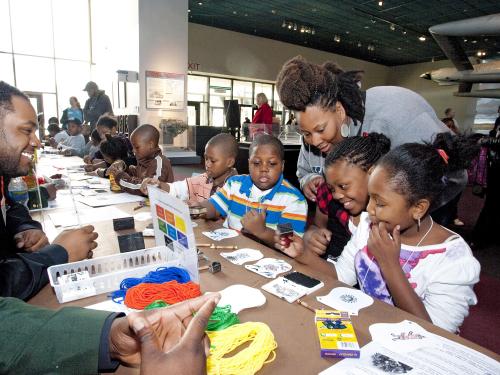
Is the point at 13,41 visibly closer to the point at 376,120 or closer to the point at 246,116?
the point at 246,116

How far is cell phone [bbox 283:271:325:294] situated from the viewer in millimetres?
1144

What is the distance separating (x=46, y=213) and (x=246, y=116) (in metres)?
13.0

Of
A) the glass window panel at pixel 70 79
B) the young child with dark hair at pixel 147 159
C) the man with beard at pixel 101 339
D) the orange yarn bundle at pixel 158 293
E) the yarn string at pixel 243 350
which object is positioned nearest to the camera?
the man with beard at pixel 101 339

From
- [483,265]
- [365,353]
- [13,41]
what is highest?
[13,41]

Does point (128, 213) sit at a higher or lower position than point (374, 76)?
lower

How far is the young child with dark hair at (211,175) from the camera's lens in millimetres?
2467

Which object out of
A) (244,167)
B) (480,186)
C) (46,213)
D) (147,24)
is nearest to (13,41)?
(147,24)

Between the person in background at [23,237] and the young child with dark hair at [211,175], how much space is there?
3.30 ft

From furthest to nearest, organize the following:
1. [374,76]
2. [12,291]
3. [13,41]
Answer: [374,76] < [13,41] < [12,291]

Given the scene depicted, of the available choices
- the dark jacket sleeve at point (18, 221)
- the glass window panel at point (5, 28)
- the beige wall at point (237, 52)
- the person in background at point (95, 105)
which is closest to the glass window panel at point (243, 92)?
the beige wall at point (237, 52)

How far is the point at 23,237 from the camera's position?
149 centimetres

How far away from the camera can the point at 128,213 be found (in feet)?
6.88

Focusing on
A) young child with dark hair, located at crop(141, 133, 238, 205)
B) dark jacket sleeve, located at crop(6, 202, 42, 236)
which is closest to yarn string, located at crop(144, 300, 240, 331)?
dark jacket sleeve, located at crop(6, 202, 42, 236)

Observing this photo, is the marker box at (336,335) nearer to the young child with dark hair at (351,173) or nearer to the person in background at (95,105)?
the young child with dark hair at (351,173)
